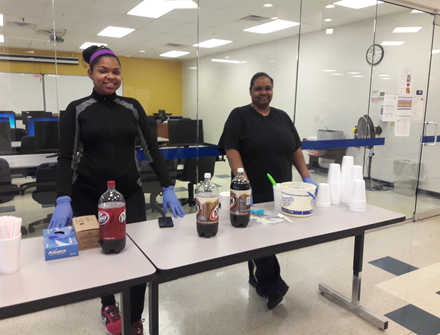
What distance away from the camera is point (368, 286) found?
8.71 ft

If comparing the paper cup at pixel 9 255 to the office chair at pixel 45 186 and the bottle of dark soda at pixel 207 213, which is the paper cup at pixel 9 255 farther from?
the office chair at pixel 45 186

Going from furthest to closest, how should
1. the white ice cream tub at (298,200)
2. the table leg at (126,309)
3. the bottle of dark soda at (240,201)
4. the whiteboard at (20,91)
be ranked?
the whiteboard at (20,91) < the white ice cream tub at (298,200) < the bottle of dark soda at (240,201) < the table leg at (126,309)

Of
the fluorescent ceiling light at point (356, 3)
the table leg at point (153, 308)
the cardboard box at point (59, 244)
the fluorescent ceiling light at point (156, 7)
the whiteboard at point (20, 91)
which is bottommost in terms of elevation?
the table leg at point (153, 308)

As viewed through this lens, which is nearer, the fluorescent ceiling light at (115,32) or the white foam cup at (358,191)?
the white foam cup at (358,191)

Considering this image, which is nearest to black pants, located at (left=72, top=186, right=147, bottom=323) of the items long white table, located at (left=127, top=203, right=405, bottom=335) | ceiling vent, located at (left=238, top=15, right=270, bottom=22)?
long white table, located at (left=127, top=203, right=405, bottom=335)

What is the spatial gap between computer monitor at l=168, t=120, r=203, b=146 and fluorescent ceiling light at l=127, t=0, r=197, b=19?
957mm

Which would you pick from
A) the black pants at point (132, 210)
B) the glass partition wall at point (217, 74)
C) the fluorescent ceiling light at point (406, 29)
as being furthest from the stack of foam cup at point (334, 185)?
the fluorescent ceiling light at point (406, 29)

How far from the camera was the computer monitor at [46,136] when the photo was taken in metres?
2.80

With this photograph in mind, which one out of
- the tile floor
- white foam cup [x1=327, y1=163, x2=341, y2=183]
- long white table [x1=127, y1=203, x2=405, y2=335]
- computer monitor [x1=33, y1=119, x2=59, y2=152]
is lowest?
the tile floor

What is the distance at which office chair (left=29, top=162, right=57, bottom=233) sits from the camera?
3115 mm

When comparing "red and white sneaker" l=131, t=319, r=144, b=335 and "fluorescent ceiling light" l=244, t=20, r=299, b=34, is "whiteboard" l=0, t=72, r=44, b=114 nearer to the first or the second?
"red and white sneaker" l=131, t=319, r=144, b=335

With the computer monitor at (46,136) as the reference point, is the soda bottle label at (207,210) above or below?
below

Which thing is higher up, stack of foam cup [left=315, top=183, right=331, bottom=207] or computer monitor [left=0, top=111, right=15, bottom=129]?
computer monitor [left=0, top=111, right=15, bottom=129]

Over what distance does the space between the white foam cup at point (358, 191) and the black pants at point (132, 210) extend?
1.25 metres
